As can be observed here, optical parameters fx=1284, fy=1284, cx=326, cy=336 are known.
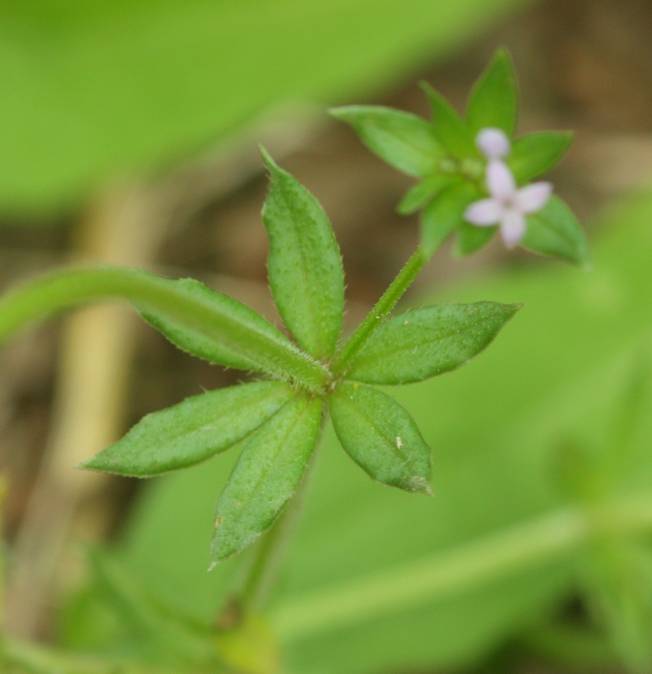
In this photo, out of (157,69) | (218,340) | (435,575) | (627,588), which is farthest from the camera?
(157,69)

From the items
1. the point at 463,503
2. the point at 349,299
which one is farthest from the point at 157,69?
the point at 463,503

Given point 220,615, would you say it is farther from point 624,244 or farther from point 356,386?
point 624,244

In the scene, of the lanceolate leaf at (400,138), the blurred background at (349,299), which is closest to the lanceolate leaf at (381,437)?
the lanceolate leaf at (400,138)

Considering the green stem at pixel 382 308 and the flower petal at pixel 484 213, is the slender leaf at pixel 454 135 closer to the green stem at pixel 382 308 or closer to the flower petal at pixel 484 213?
the flower petal at pixel 484 213

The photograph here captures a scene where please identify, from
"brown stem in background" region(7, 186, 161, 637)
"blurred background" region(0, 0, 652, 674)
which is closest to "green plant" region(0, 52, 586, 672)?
"blurred background" region(0, 0, 652, 674)

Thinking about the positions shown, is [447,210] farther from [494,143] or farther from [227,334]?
[227,334]

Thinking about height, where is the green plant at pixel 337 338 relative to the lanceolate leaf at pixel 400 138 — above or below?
below

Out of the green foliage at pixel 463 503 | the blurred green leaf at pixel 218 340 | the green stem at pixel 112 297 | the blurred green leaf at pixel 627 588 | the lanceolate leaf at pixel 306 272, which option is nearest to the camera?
the green stem at pixel 112 297
